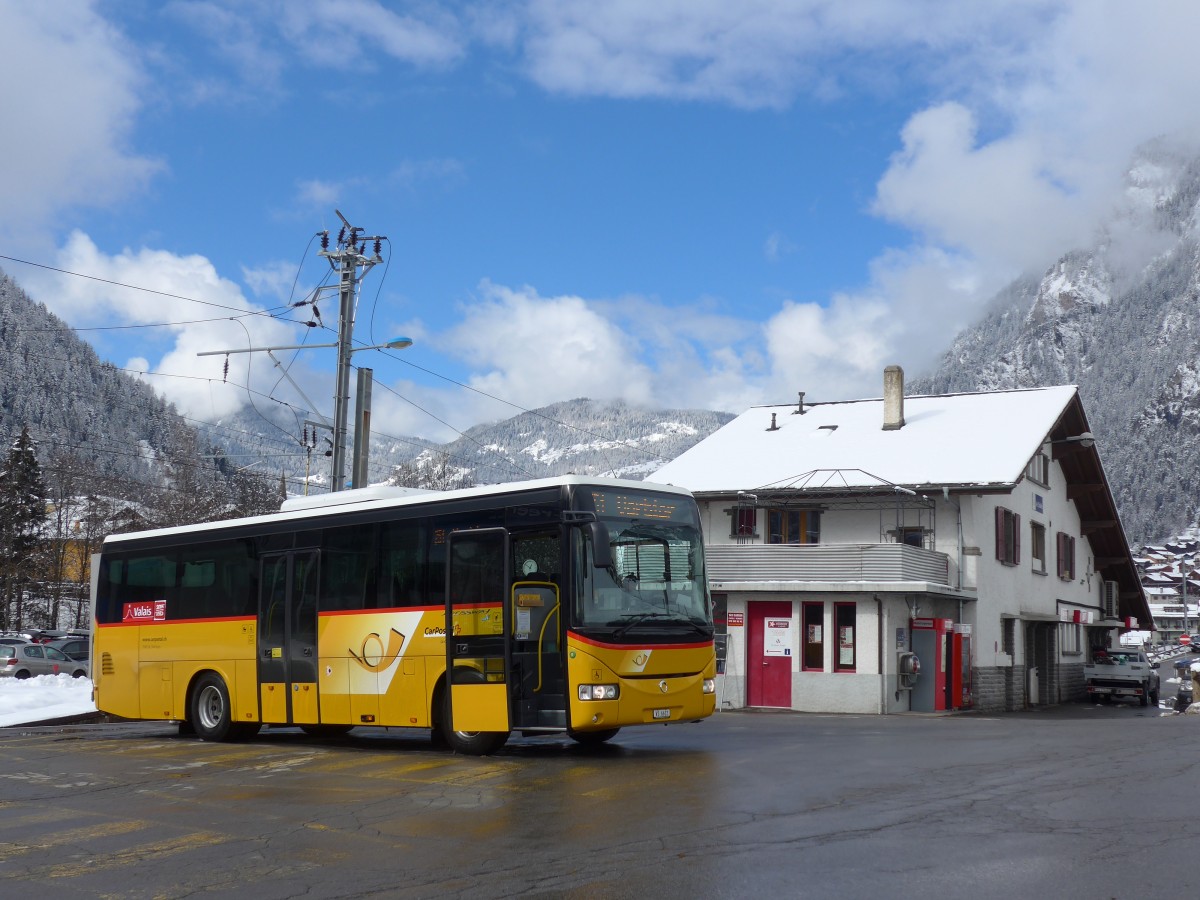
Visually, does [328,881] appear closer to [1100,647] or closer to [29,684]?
[29,684]

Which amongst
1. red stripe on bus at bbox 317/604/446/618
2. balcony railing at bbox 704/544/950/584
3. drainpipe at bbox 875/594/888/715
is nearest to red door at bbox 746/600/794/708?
balcony railing at bbox 704/544/950/584

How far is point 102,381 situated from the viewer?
179625mm

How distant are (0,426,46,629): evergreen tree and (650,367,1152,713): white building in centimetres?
4731

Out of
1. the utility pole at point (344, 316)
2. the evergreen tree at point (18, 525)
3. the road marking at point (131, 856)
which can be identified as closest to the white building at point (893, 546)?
the utility pole at point (344, 316)

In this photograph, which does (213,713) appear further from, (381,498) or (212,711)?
(381,498)

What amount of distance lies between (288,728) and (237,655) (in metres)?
5.53

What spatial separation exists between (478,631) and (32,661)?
97.2 feet

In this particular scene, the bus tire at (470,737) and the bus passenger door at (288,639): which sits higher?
the bus passenger door at (288,639)

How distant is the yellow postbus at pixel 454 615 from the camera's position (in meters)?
15.5

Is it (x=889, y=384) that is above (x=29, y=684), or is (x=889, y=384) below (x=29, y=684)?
above

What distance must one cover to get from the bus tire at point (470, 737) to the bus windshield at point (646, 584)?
1732 mm

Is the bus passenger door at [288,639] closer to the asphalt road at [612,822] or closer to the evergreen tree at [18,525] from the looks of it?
the asphalt road at [612,822]

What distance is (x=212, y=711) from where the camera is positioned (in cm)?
2002

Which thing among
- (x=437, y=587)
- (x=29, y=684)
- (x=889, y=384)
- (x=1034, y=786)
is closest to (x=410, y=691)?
(x=437, y=587)
